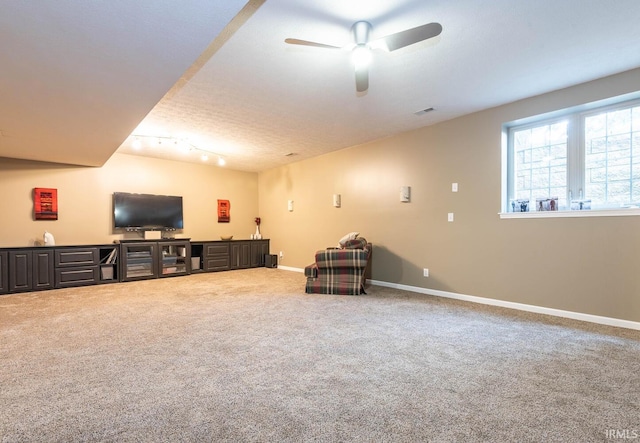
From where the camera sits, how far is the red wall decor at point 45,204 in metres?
5.32

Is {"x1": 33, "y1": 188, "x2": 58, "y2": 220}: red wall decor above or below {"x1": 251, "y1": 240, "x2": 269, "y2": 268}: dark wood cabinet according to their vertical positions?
above

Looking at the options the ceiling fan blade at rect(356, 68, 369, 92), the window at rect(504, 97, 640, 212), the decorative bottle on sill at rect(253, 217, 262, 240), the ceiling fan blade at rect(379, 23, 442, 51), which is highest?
the ceiling fan blade at rect(379, 23, 442, 51)

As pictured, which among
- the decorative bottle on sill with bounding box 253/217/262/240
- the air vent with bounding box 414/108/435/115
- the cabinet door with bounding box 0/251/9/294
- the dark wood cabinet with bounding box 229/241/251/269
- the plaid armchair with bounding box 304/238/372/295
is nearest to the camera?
the air vent with bounding box 414/108/435/115

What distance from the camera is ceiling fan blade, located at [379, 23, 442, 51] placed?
1982 mm

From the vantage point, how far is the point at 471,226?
4.17m

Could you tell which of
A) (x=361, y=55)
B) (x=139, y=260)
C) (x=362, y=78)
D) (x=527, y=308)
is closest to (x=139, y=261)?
(x=139, y=260)

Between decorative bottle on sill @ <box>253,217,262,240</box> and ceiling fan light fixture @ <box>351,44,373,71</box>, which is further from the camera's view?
decorative bottle on sill @ <box>253,217,262,240</box>

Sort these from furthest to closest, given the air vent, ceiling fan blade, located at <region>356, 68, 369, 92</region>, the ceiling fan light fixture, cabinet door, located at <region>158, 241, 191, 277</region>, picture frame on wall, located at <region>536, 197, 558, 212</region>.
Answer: cabinet door, located at <region>158, 241, 191, 277</region>, the air vent, picture frame on wall, located at <region>536, 197, 558, 212</region>, ceiling fan blade, located at <region>356, 68, 369, 92</region>, the ceiling fan light fixture

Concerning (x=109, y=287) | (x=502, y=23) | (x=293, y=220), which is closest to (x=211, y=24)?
(x=502, y=23)

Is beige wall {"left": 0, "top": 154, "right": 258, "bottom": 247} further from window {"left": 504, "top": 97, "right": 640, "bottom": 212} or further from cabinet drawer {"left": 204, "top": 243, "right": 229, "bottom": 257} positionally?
window {"left": 504, "top": 97, "right": 640, "bottom": 212}

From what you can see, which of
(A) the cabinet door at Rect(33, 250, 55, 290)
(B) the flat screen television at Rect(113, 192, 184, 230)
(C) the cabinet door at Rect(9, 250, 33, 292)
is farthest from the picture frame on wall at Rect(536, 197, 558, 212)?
(C) the cabinet door at Rect(9, 250, 33, 292)

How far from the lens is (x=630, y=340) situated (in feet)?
8.84

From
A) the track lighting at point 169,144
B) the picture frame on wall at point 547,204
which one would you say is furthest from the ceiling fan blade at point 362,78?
the track lighting at point 169,144

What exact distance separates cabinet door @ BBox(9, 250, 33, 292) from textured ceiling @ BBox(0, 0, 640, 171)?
1.97 metres
